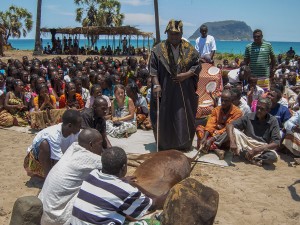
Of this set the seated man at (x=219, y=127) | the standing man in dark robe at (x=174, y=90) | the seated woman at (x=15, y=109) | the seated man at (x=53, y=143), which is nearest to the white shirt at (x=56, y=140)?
the seated man at (x=53, y=143)

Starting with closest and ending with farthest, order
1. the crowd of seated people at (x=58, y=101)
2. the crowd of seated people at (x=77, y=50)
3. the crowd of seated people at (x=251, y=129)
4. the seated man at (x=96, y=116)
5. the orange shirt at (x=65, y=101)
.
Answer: the seated man at (x=96, y=116) < the crowd of seated people at (x=251, y=129) < the crowd of seated people at (x=58, y=101) < the orange shirt at (x=65, y=101) < the crowd of seated people at (x=77, y=50)

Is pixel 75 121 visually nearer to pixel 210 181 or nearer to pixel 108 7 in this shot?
pixel 210 181

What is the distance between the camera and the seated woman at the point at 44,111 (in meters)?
7.02

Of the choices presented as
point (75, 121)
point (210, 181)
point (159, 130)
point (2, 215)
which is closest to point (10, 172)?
point (2, 215)

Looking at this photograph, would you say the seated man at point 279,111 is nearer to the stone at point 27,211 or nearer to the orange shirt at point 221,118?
the orange shirt at point 221,118

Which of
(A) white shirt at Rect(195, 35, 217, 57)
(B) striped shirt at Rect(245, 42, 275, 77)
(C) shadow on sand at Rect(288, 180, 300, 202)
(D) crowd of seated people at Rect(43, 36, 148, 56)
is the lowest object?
(C) shadow on sand at Rect(288, 180, 300, 202)

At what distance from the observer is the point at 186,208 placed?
2811 millimetres

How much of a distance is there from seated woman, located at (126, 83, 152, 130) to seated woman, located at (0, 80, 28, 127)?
2076mm

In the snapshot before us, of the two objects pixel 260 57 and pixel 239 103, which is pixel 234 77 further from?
pixel 239 103

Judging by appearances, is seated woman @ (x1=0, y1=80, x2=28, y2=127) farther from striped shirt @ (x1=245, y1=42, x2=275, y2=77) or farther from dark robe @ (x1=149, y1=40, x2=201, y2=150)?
striped shirt @ (x1=245, y1=42, x2=275, y2=77)

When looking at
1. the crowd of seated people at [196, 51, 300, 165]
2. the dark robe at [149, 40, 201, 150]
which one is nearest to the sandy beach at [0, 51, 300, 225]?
the crowd of seated people at [196, 51, 300, 165]

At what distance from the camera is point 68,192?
3299 millimetres

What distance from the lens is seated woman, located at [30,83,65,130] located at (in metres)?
7.02

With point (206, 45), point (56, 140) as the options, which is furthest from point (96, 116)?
point (206, 45)
